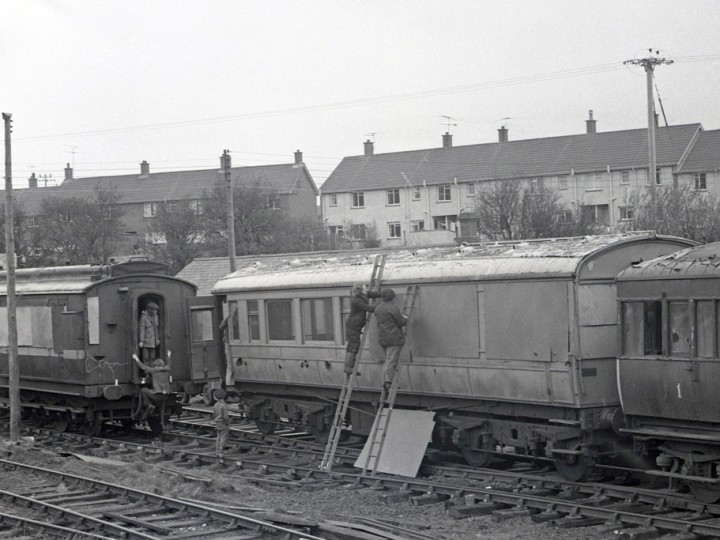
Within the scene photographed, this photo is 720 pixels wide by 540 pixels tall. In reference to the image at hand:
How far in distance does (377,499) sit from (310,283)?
510cm

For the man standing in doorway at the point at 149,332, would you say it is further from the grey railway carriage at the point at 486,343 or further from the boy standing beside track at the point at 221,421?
the boy standing beside track at the point at 221,421

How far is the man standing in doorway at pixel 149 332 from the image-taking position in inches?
827

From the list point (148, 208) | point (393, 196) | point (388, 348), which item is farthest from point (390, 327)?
point (148, 208)

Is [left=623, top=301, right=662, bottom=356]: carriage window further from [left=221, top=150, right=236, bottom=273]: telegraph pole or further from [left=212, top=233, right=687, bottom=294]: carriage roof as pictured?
[left=221, top=150, right=236, bottom=273]: telegraph pole

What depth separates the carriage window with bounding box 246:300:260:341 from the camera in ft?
65.2

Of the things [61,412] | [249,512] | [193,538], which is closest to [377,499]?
[249,512]

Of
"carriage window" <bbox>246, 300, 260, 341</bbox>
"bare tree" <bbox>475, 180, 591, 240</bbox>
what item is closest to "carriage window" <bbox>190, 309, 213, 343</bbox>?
"carriage window" <bbox>246, 300, 260, 341</bbox>

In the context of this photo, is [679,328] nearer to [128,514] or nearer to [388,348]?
[388,348]

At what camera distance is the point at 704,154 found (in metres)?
65.4

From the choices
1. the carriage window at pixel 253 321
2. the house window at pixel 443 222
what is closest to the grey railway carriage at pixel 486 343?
the carriage window at pixel 253 321

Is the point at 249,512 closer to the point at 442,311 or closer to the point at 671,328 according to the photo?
the point at 442,311

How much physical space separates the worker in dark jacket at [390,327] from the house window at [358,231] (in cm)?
5437

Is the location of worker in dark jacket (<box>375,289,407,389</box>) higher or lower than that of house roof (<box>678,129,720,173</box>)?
lower

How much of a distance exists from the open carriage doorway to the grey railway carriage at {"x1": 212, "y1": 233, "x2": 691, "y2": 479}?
2720mm
